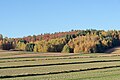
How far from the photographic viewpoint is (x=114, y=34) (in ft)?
452

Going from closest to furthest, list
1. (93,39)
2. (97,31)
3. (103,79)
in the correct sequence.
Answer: (103,79) < (93,39) < (97,31)

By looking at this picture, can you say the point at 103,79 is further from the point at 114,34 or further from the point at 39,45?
the point at 114,34

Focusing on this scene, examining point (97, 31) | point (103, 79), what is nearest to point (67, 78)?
point (103, 79)

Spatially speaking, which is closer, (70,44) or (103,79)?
(103,79)

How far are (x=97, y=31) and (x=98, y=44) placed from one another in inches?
1641

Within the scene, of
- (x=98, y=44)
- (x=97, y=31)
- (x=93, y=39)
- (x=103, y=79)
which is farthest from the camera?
(x=97, y=31)

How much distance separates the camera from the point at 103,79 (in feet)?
83.7

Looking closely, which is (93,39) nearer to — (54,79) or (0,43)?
(0,43)

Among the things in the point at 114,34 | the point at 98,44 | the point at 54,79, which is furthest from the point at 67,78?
the point at 114,34

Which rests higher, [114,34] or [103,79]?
[114,34]

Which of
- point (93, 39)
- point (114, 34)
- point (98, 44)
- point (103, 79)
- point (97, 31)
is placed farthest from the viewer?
point (97, 31)

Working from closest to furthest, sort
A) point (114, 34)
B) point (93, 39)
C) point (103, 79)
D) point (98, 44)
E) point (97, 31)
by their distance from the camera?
point (103, 79) < point (98, 44) < point (93, 39) < point (114, 34) < point (97, 31)

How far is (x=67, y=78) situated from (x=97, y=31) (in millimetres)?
131920

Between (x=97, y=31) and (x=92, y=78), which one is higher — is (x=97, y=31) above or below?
above
